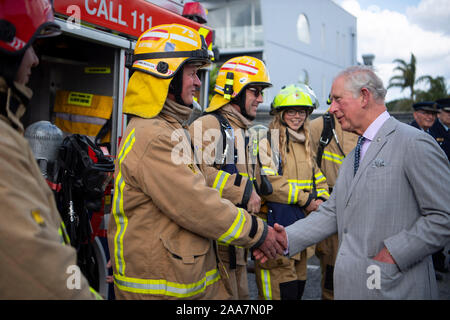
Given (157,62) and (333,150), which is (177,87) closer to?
(157,62)

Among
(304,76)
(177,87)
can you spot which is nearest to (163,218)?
(177,87)

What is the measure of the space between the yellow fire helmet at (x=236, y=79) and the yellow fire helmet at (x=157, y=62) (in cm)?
120

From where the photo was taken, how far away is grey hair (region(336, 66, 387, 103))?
255 cm

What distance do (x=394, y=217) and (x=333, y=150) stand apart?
2.37 meters

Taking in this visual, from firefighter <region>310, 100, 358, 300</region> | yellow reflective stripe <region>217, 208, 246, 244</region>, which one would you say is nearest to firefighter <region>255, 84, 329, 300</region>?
firefighter <region>310, 100, 358, 300</region>

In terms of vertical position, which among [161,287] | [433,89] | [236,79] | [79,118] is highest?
[433,89]

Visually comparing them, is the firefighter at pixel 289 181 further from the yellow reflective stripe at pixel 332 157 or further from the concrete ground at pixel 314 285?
the concrete ground at pixel 314 285

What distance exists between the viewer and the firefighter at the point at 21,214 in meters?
1.20

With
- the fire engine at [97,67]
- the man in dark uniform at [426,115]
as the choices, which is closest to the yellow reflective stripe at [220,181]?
the fire engine at [97,67]

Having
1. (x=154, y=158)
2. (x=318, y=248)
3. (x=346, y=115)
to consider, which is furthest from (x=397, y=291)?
(x=318, y=248)

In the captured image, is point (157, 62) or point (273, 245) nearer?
point (157, 62)

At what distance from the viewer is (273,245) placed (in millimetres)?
2713

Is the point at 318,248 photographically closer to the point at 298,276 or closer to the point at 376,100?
the point at 298,276
